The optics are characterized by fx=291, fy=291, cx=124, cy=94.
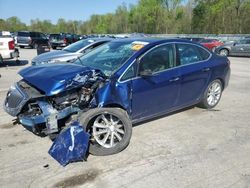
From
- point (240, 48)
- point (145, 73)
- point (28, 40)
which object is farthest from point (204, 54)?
point (28, 40)

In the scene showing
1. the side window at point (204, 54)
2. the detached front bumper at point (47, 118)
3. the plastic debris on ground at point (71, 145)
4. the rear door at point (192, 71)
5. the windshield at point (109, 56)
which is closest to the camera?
the plastic debris on ground at point (71, 145)

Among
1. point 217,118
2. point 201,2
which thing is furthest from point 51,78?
point 201,2

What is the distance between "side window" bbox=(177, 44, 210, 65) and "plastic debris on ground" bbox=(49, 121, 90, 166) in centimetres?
253

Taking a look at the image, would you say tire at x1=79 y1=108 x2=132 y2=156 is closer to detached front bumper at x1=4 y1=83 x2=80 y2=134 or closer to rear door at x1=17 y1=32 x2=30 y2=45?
detached front bumper at x1=4 y1=83 x2=80 y2=134

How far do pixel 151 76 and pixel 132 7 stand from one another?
7976 centimetres

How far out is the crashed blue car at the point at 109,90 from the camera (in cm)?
418

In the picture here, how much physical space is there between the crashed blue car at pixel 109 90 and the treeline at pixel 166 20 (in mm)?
44894

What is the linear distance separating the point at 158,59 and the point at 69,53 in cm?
600

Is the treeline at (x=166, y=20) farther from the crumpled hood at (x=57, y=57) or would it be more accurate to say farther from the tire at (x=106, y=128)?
the tire at (x=106, y=128)

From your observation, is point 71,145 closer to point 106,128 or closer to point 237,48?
point 106,128

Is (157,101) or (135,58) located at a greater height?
(135,58)

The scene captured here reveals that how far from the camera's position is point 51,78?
4.23 meters

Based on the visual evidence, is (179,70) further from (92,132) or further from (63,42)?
(63,42)

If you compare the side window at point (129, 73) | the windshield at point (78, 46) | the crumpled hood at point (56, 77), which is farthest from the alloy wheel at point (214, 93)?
the windshield at point (78, 46)
